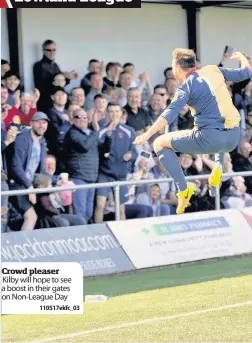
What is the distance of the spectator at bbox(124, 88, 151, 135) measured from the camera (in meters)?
15.6

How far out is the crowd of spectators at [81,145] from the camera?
14781 millimetres

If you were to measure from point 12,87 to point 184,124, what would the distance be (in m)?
2.63

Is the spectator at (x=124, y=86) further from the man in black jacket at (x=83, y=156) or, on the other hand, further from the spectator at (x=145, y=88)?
the man in black jacket at (x=83, y=156)

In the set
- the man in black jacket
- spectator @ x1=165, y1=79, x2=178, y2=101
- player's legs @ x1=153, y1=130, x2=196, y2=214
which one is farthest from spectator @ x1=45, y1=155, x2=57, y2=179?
player's legs @ x1=153, y1=130, x2=196, y2=214

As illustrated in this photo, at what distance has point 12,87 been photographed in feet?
49.2

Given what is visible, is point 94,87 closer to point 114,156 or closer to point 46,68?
point 46,68

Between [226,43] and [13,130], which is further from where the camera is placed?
[226,43]

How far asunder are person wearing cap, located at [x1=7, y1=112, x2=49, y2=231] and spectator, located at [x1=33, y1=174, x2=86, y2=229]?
0.10 metres

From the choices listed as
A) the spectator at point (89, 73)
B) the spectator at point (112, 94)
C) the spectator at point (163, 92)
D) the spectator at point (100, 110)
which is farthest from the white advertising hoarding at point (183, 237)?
the spectator at point (89, 73)

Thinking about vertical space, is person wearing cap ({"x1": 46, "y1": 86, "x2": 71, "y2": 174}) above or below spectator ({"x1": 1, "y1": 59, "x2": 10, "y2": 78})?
below

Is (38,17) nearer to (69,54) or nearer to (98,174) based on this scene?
(69,54)

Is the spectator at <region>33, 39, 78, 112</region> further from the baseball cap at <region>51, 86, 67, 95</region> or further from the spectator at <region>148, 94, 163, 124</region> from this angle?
the spectator at <region>148, 94, 163, 124</region>

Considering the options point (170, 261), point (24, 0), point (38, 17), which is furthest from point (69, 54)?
point (24, 0)

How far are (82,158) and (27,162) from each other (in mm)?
783
